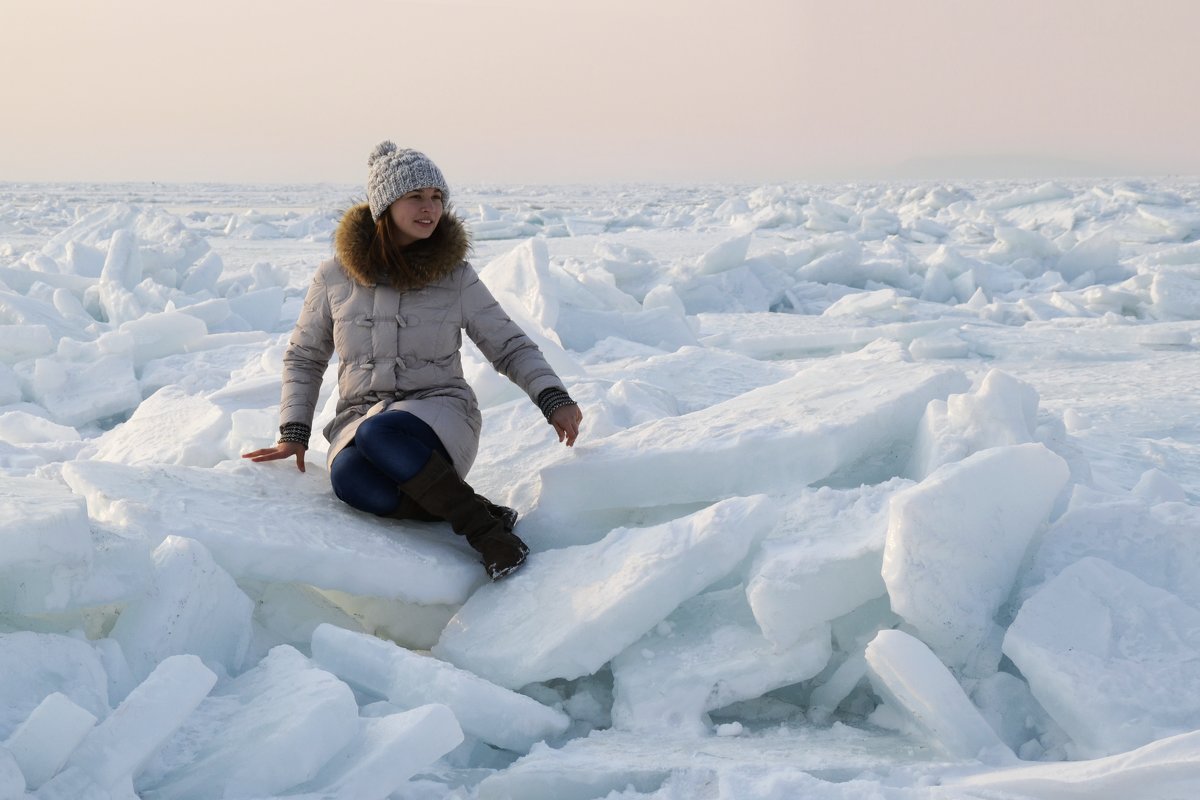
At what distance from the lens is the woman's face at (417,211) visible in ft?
8.22

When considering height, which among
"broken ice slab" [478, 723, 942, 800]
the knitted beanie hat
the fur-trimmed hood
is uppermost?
the knitted beanie hat

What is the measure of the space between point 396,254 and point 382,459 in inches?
20.0

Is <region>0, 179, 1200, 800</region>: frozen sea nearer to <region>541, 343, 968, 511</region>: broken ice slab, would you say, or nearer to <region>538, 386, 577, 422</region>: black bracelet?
<region>541, 343, 968, 511</region>: broken ice slab

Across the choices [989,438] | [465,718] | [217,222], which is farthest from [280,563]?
[217,222]

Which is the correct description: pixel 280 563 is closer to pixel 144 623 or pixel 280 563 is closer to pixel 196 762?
pixel 144 623

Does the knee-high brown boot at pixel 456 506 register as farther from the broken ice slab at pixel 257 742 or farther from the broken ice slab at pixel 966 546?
the broken ice slab at pixel 966 546

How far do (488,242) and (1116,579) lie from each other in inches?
654

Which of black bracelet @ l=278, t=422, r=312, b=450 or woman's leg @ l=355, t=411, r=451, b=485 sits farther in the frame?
black bracelet @ l=278, t=422, r=312, b=450

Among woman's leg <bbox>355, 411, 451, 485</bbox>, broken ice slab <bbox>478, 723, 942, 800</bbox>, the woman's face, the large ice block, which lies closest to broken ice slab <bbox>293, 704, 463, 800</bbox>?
broken ice slab <bbox>478, 723, 942, 800</bbox>

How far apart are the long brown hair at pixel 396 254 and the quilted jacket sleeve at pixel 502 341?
0.13 meters

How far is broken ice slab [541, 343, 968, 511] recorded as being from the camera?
2447mm

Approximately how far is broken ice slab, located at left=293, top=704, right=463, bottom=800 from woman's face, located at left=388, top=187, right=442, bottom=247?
1265 millimetres

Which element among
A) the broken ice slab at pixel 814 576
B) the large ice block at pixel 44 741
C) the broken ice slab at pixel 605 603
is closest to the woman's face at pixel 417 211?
the broken ice slab at pixel 605 603

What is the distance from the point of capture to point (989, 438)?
2387mm
